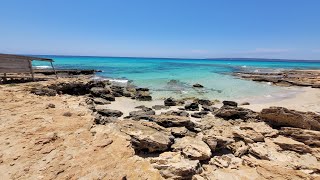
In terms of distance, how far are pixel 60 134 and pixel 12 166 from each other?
1.78m

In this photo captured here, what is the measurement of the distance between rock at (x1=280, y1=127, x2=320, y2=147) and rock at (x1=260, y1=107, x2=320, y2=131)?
867mm

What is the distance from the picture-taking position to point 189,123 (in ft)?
30.2

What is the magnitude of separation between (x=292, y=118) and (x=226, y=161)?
14.9 feet

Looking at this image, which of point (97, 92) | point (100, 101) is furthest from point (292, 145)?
point (97, 92)

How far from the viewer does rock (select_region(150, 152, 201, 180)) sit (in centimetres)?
531

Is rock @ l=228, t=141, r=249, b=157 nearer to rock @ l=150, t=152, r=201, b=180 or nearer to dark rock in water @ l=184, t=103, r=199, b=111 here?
rock @ l=150, t=152, r=201, b=180

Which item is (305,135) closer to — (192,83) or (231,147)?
(231,147)

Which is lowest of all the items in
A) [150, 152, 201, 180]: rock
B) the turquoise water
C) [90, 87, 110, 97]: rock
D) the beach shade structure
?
the turquoise water

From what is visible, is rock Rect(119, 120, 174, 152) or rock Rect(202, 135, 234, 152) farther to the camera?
rock Rect(202, 135, 234, 152)

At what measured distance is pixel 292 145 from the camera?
731 centimetres

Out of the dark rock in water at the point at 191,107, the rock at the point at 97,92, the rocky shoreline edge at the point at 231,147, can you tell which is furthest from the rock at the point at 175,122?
the rock at the point at 97,92

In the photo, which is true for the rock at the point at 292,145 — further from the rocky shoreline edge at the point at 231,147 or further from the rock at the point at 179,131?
the rock at the point at 179,131

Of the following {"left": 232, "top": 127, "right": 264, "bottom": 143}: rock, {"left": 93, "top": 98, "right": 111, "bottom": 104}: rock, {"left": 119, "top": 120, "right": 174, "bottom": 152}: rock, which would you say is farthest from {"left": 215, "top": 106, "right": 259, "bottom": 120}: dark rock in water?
{"left": 93, "top": 98, "right": 111, "bottom": 104}: rock

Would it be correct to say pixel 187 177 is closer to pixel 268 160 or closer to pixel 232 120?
pixel 268 160
